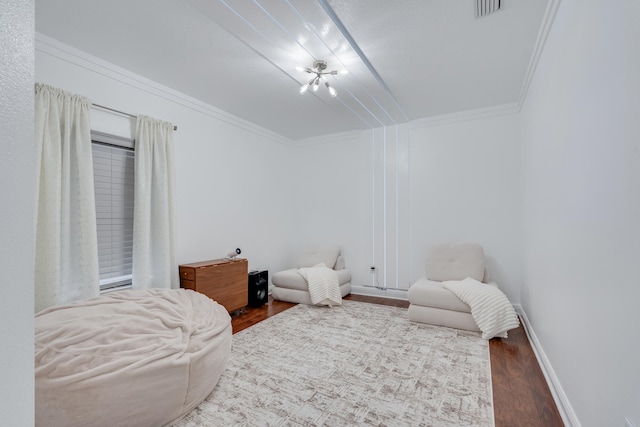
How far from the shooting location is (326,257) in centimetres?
A: 498

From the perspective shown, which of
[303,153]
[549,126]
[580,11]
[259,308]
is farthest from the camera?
[303,153]

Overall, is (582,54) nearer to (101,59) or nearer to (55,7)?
(55,7)

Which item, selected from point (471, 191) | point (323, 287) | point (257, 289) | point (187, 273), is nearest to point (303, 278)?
point (323, 287)

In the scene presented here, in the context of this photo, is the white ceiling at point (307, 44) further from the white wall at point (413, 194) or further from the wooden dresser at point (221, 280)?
the wooden dresser at point (221, 280)

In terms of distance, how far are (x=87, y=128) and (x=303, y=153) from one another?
343 cm

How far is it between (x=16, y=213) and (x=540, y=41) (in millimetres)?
3319

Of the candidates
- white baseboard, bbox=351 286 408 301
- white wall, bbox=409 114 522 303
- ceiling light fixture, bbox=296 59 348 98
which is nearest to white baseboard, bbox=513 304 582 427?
white wall, bbox=409 114 522 303

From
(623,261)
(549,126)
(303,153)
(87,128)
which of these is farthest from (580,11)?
(303,153)

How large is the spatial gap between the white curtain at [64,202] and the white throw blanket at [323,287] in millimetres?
2391

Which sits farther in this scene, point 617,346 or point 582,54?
point 582,54

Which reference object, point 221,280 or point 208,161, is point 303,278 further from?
point 208,161

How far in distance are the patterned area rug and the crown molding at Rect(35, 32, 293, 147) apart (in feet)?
9.01

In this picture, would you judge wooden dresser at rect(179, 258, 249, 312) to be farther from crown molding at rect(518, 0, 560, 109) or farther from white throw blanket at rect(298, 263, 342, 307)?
crown molding at rect(518, 0, 560, 109)

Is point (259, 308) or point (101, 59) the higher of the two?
point (101, 59)
